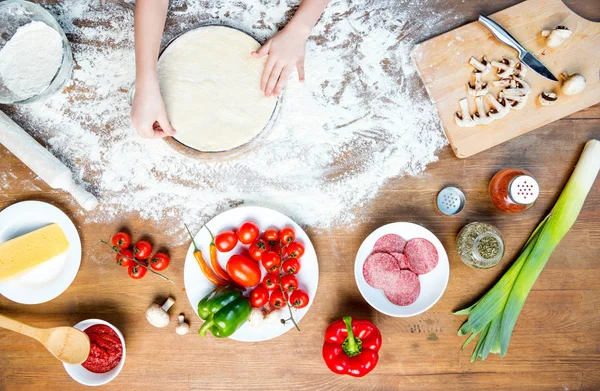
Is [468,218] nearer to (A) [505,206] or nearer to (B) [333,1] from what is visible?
(A) [505,206]

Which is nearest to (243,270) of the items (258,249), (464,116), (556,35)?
(258,249)

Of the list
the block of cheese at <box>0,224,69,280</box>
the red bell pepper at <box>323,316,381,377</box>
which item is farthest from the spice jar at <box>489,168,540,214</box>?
the block of cheese at <box>0,224,69,280</box>

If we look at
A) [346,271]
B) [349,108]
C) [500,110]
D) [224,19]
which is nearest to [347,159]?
[349,108]

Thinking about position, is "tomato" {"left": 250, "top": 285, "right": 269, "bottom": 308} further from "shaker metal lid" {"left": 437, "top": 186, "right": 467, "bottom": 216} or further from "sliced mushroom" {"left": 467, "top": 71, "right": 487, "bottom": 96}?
"sliced mushroom" {"left": 467, "top": 71, "right": 487, "bottom": 96}

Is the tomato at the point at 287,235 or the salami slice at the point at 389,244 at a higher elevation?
the tomato at the point at 287,235

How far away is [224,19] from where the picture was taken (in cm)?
135

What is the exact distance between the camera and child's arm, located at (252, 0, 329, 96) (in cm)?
124

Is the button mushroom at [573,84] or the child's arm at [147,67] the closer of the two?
the child's arm at [147,67]

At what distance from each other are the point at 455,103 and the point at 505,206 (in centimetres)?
36

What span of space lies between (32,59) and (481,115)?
1.39 meters

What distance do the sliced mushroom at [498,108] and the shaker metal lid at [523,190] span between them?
20 cm

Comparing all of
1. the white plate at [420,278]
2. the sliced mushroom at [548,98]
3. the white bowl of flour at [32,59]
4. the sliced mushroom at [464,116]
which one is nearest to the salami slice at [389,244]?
the white plate at [420,278]

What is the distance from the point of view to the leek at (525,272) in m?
1.32

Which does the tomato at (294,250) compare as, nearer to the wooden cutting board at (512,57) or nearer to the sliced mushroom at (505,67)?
the wooden cutting board at (512,57)
